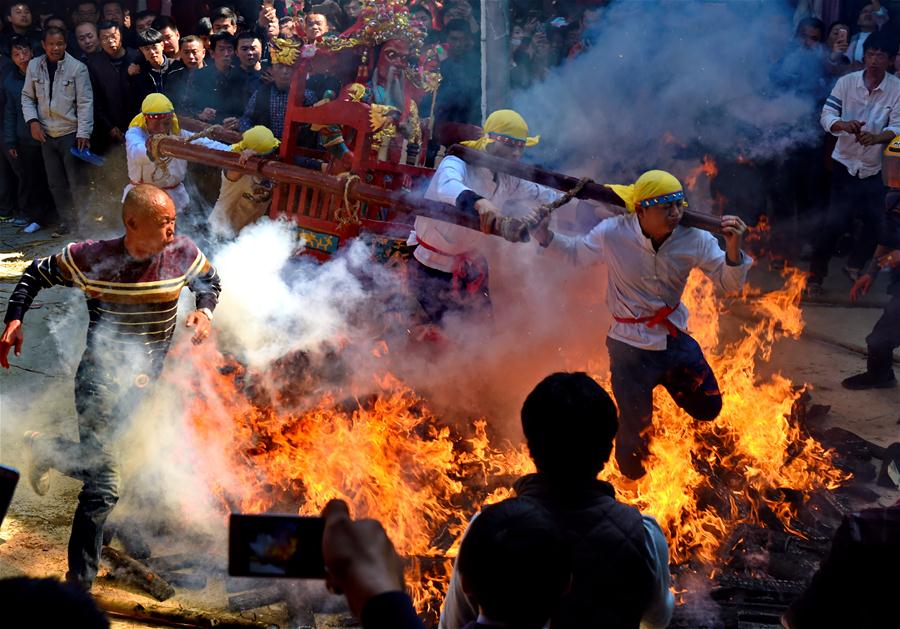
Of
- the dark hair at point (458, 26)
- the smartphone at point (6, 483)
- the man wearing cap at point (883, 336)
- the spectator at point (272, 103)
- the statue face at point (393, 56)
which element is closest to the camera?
the smartphone at point (6, 483)

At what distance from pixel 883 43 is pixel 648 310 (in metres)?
5.54

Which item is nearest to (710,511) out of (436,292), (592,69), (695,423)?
(695,423)

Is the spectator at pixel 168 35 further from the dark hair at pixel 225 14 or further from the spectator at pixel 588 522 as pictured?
the spectator at pixel 588 522

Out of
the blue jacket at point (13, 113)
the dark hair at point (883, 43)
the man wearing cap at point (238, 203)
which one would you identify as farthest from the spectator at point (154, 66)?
the dark hair at point (883, 43)

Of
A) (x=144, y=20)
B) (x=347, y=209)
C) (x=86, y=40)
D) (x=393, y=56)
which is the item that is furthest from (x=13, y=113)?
(x=347, y=209)

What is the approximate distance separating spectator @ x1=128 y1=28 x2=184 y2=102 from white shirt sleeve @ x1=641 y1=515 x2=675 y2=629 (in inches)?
342

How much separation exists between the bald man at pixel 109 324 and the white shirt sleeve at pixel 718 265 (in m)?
2.92

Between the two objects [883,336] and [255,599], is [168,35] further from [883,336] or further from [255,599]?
[883,336]

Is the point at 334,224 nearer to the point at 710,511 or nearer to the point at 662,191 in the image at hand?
the point at 662,191

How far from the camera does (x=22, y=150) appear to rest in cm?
1118

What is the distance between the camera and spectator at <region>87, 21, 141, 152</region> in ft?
33.3

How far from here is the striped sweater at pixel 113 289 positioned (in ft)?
13.9

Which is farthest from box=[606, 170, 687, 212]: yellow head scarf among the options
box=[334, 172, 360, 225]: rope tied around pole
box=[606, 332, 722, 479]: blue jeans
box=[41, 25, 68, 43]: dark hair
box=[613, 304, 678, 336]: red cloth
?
box=[41, 25, 68, 43]: dark hair

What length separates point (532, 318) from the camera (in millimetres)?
6332
